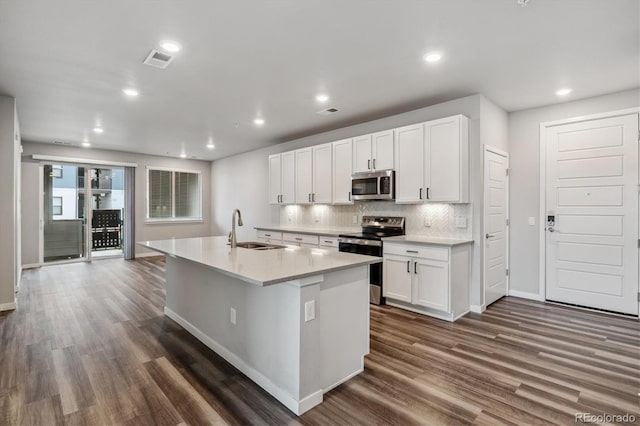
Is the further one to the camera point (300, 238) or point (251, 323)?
point (300, 238)

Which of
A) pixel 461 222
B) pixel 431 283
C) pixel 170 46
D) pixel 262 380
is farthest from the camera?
pixel 461 222

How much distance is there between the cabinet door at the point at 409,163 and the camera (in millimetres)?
4105

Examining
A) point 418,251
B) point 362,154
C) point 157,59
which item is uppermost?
point 157,59

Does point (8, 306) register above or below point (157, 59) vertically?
below

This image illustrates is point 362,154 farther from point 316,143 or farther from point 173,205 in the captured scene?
point 173,205

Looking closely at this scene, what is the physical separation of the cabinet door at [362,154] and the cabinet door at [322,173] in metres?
0.52

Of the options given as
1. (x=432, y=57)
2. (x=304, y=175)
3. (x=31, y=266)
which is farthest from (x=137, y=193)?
(x=432, y=57)

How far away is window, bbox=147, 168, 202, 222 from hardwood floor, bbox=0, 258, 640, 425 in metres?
4.93

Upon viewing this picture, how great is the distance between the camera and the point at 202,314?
3064 mm

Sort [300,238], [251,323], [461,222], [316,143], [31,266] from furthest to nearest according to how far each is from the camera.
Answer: [31,266], [316,143], [300,238], [461,222], [251,323]

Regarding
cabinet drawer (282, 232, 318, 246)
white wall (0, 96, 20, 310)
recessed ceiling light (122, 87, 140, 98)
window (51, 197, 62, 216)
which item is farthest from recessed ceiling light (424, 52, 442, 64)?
window (51, 197, 62, 216)

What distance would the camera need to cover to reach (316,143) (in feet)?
19.3

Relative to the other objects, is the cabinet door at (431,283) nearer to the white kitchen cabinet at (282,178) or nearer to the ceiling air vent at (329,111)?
the ceiling air vent at (329,111)

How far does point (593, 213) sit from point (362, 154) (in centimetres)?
296
